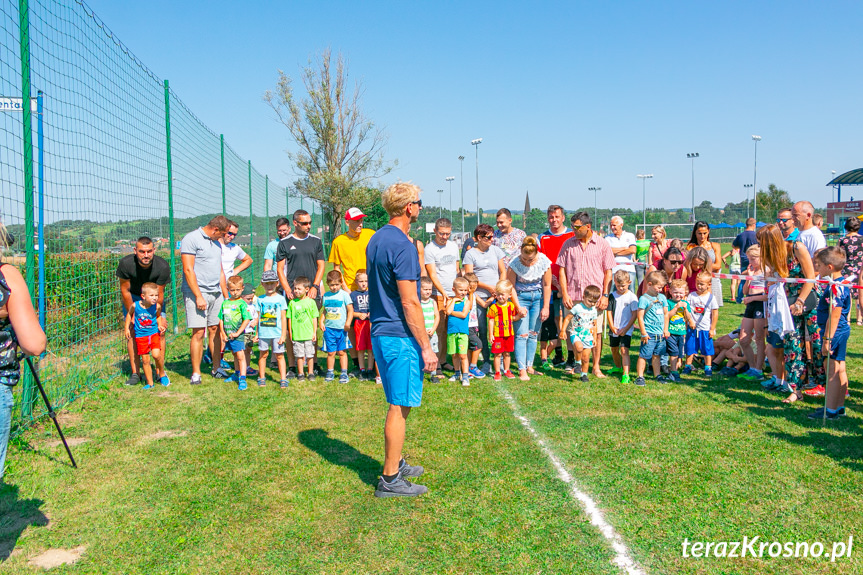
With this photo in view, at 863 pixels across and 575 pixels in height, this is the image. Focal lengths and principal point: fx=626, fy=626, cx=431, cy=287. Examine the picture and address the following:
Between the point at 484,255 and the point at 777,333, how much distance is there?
133 inches

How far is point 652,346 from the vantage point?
754 cm

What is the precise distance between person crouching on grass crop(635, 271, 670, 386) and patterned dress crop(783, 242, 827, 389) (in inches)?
52.3

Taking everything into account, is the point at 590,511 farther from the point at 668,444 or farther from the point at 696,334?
the point at 696,334

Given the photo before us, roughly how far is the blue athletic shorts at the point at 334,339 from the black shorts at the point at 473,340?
5.11 feet

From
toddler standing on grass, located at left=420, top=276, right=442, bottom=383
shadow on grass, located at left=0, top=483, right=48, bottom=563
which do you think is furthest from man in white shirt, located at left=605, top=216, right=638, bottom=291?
shadow on grass, located at left=0, top=483, right=48, bottom=563

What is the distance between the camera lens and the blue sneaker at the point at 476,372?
781 cm

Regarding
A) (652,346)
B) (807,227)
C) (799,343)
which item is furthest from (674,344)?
(807,227)

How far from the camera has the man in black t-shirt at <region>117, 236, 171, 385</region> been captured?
7473mm

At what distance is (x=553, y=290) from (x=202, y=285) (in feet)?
14.7

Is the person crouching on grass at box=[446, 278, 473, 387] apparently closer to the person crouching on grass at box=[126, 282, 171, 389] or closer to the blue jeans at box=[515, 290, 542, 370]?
the blue jeans at box=[515, 290, 542, 370]

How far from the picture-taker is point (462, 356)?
24.8 feet

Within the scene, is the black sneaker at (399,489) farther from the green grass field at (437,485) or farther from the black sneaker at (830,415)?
the black sneaker at (830,415)

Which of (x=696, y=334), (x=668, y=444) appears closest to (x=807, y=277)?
(x=696, y=334)

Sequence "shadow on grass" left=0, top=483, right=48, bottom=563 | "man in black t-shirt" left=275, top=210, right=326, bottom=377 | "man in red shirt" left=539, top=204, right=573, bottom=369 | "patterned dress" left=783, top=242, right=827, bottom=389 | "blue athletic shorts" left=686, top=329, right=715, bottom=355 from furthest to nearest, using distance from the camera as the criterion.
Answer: "man in red shirt" left=539, top=204, right=573, bottom=369
"man in black t-shirt" left=275, top=210, right=326, bottom=377
"blue athletic shorts" left=686, top=329, right=715, bottom=355
"patterned dress" left=783, top=242, right=827, bottom=389
"shadow on grass" left=0, top=483, right=48, bottom=563
